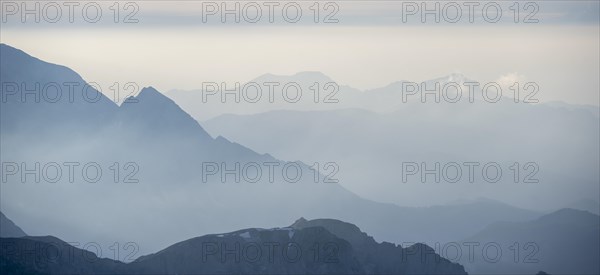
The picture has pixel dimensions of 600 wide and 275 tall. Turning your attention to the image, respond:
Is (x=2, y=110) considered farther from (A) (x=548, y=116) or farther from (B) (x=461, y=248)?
(A) (x=548, y=116)

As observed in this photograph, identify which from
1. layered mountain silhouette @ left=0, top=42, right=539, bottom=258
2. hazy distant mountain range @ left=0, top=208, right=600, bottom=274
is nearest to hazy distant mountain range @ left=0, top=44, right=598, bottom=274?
layered mountain silhouette @ left=0, top=42, right=539, bottom=258

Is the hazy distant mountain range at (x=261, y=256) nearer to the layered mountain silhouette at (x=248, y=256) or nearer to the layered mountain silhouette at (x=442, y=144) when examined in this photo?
the layered mountain silhouette at (x=248, y=256)

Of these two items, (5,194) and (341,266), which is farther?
(5,194)

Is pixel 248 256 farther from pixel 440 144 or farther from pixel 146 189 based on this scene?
pixel 440 144

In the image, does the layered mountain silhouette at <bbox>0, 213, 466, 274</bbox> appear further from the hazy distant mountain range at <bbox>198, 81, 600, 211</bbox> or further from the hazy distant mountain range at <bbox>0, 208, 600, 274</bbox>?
the hazy distant mountain range at <bbox>198, 81, 600, 211</bbox>

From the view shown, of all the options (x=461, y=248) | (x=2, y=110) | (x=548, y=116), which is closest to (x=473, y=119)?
(x=548, y=116)

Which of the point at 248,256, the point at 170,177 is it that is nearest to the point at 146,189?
the point at 170,177

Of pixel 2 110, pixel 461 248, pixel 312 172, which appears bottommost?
pixel 461 248

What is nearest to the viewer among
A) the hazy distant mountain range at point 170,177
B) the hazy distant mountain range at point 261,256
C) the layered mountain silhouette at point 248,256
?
the hazy distant mountain range at point 261,256

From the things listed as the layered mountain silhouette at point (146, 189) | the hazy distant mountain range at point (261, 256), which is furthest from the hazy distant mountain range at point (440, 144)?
the hazy distant mountain range at point (261, 256)
